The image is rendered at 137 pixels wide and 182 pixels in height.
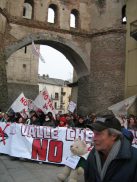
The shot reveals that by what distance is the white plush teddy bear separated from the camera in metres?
7.50

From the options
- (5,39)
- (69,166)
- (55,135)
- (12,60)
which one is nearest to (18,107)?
(55,135)

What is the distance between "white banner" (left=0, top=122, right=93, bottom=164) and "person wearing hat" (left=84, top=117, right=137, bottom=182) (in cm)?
742

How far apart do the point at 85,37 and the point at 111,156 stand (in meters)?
25.3

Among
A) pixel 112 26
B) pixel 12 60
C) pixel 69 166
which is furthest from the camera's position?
pixel 12 60

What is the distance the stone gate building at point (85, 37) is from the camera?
25984mm

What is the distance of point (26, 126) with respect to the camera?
38.6 feet

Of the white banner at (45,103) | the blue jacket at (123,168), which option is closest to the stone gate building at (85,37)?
the white banner at (45,103)

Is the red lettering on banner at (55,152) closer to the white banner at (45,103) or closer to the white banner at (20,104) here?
the white banner at (45,103)

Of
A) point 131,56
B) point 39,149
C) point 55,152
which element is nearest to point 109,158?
point 55,152

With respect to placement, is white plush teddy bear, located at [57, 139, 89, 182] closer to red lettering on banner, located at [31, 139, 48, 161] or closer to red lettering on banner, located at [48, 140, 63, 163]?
red lettering on banner, located at [48, 140, 63, 163]

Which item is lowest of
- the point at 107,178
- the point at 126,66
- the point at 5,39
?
the point at 107,178

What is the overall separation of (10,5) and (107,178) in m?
24.1

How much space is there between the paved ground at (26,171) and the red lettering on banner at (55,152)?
194mm

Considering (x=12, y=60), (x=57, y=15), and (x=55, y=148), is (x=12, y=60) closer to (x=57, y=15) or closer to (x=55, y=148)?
(x=57, y=15)
